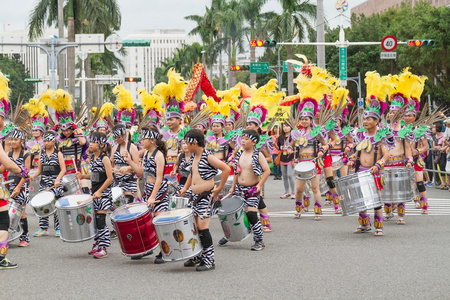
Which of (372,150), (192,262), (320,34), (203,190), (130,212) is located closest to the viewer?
(203,190)

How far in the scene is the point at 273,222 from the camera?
1371 cm

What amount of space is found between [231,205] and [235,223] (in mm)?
258

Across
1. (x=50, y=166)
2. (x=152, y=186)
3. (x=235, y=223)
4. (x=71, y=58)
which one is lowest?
(x=235, y=223)

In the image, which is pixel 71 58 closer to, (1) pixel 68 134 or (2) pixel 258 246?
(1) pixel 68 134

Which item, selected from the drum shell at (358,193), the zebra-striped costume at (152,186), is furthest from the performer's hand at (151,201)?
the drum shell at (358,193)

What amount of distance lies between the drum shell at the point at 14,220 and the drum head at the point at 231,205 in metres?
3.01

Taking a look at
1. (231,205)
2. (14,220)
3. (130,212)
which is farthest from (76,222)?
(231,205)

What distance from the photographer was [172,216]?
347 inches

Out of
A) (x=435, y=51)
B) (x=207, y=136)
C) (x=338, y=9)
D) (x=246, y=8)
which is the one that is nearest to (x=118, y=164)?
(x=207, y=136)

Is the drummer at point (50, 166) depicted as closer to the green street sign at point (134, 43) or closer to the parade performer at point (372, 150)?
the parade performer at point (372, 150)

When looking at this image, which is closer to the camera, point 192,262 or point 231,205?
point 192,262

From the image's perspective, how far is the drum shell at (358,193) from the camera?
1123 centimetres

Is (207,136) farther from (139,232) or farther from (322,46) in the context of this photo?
(322,46)

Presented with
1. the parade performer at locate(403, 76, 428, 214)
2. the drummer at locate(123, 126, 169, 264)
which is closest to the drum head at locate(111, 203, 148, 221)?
the drummer at locate(123, 126, 169, 264)
